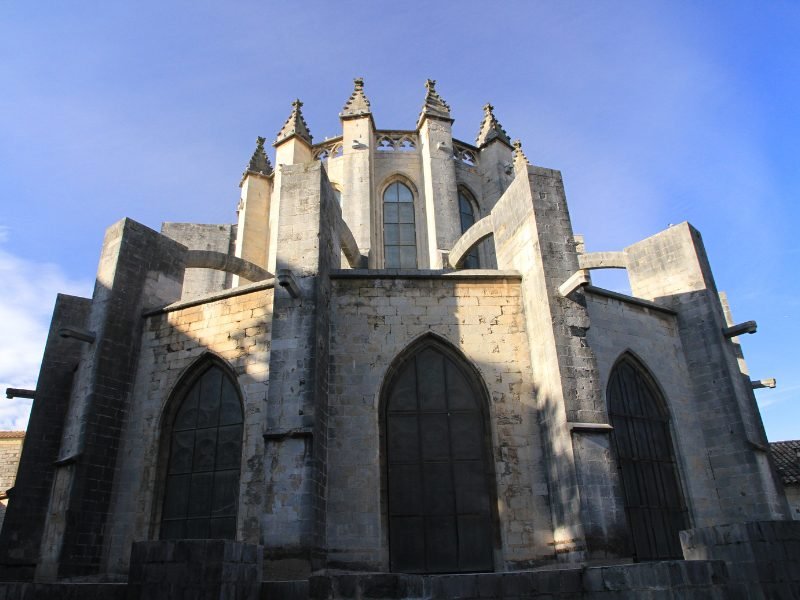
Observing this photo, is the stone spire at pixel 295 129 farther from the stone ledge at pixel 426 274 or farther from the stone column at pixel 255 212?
the stone ledge at pixel 426 274

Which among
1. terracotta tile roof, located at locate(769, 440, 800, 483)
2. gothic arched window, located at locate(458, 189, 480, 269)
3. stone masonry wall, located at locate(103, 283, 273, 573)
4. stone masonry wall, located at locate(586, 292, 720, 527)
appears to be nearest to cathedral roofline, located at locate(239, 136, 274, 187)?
gothic arched window, located at locate(458, 189, 480, 269)

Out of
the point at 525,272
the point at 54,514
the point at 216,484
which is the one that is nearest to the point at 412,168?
the point at 525,272

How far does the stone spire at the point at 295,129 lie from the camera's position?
18.3 metres

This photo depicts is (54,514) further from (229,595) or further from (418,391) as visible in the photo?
(418,391)

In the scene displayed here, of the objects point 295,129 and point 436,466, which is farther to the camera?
point 295,129

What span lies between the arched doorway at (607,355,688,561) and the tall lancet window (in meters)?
7.95

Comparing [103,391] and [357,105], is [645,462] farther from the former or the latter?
[357,105]

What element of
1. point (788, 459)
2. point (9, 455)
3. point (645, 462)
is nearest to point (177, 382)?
point (645, 462)

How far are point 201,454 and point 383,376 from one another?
3158 millimetres

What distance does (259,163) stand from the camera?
19.2 metres

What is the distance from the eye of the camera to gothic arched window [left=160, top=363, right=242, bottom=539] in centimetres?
909

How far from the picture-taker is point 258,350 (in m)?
9.60

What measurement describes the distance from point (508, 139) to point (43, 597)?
694 inches

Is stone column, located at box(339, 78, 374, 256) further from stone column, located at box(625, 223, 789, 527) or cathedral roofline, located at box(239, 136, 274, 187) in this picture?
stone column, located at box(625, 223, 789, 527)
